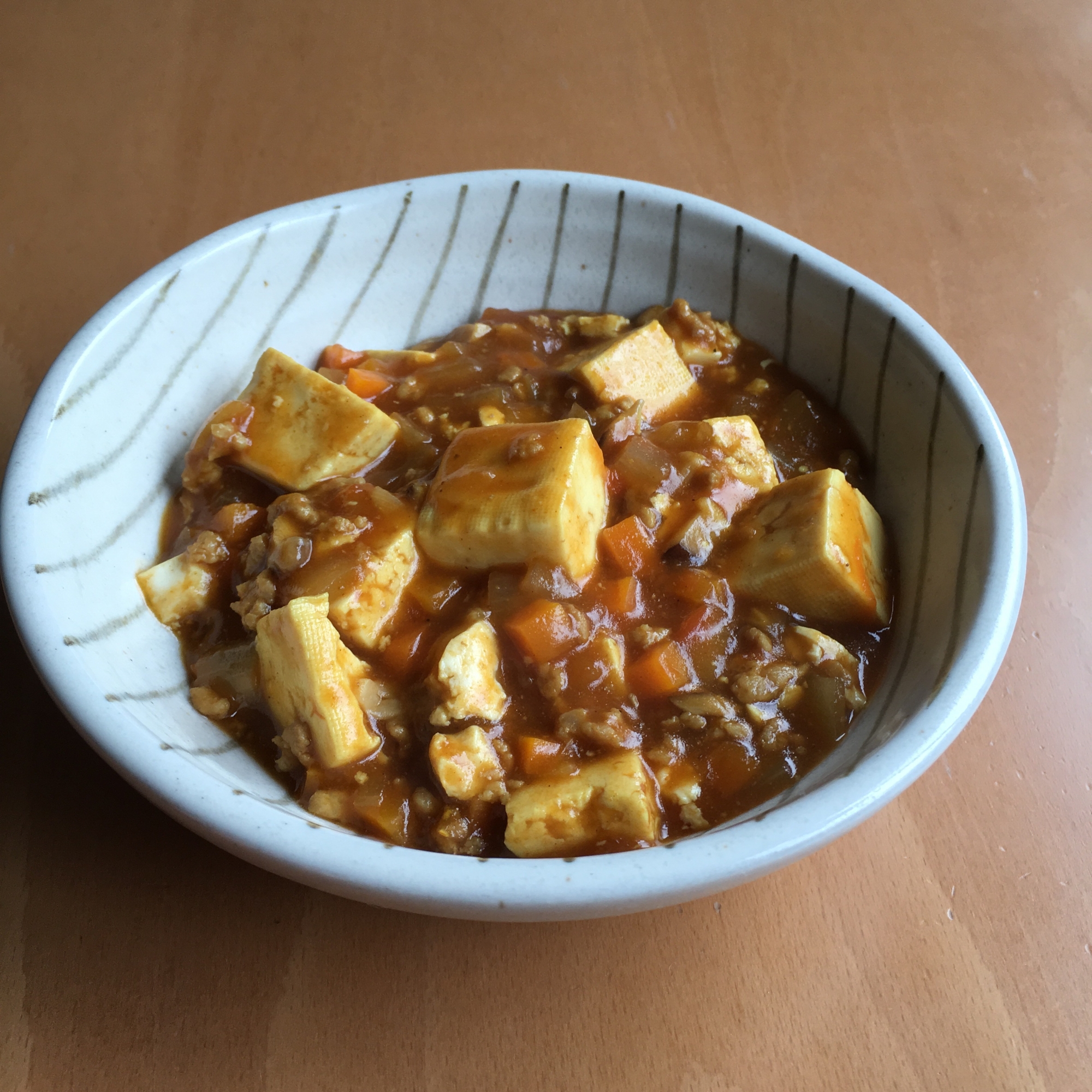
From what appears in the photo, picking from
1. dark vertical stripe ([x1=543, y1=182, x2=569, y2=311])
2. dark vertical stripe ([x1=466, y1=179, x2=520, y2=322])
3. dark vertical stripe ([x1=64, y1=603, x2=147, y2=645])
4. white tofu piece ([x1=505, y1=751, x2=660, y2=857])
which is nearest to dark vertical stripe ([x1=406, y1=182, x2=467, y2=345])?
dark vertical stripe ([x1=466, y1=179, x2=520, y2=322])

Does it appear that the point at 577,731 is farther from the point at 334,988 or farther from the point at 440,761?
the point at 334,988

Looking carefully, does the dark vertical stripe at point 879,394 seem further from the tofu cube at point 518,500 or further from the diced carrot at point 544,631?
the diced carrot at point 544,631

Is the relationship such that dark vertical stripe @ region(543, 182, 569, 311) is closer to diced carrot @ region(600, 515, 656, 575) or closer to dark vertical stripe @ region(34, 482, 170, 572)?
diced carrot @ region(600, 515, 656, 575)

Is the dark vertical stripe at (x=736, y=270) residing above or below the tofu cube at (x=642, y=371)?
above

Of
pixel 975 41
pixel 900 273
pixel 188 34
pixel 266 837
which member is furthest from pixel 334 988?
pixel 975 41

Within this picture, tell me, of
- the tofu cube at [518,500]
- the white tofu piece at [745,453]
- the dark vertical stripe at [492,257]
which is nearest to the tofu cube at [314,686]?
the tofu cube at [518,500]

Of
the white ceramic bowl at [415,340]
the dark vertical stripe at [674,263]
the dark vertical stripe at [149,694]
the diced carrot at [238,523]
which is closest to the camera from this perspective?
the white ceramic bowl at [415,340]

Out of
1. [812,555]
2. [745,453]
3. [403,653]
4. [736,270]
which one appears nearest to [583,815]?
[403,653]
